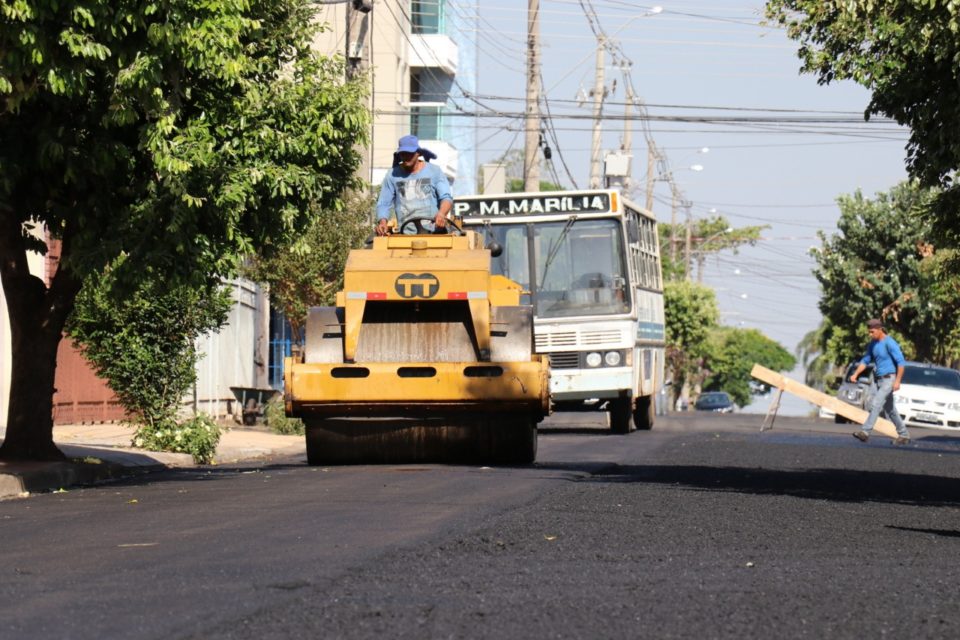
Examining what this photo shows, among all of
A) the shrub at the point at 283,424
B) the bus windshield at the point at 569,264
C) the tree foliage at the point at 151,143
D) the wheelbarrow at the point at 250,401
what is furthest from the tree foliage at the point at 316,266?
the tree foliage at the point at 151,143

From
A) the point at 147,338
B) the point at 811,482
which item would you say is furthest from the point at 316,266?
the point at 811,482

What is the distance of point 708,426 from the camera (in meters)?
32.0

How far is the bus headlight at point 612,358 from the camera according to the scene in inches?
1007

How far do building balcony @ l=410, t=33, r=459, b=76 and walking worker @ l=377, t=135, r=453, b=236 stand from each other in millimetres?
35219

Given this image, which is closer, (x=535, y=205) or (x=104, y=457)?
(x=104, y=457)

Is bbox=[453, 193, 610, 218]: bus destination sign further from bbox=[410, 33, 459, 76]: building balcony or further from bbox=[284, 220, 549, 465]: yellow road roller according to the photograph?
bbox=[410, 33, 459, 76]: building balcony

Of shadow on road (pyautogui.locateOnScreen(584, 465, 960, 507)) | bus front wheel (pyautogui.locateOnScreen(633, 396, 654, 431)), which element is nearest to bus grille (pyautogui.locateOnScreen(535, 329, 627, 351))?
bus front wheel (pyautogui.locateOnScreen(633, 396, 654, 431))

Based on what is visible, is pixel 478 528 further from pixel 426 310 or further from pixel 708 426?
pixel 708 426

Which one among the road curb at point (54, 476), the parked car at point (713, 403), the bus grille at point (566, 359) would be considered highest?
the parked car at point (713, 403)

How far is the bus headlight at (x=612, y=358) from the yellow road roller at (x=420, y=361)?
9.28 meters

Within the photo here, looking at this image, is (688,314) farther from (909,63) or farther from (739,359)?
(739,359)

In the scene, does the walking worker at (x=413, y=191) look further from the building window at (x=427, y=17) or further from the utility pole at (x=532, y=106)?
the building window at (x=427, y=17)

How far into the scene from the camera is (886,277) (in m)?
49.9

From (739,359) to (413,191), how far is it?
120 meters
